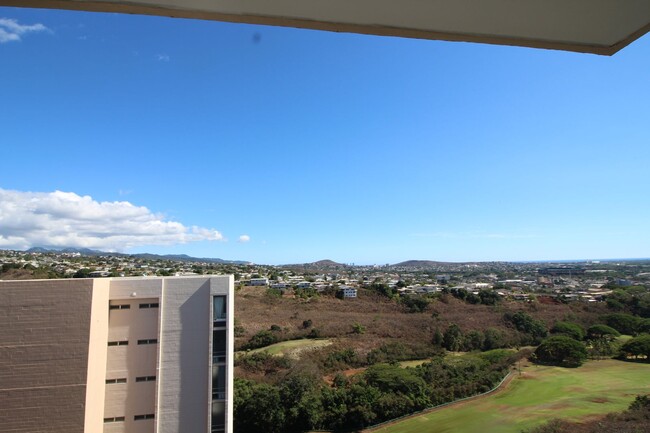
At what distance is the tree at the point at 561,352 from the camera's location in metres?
13.6

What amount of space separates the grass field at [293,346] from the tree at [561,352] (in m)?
8.60

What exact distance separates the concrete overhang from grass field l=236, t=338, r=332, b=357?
570 inches

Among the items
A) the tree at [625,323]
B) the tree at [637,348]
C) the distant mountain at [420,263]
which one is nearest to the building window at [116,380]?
the tree at [637,348]

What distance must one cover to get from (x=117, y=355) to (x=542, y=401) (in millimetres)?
12589

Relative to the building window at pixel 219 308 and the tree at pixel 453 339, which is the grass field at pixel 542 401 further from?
the building window at pixel 219 308

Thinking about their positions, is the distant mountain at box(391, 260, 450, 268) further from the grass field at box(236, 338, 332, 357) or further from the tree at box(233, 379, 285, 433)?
the tree at box(233, 379, 285, 433)

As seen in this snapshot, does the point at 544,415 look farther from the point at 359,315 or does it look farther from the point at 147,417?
the point at 147,417

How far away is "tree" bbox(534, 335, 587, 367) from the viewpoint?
13.6 metres

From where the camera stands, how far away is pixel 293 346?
48.2ft

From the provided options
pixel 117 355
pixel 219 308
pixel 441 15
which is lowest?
pixel 117 355

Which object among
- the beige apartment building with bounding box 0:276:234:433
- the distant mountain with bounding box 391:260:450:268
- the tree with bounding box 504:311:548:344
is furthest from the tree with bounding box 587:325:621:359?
the distant mountain with bounding box 391:260:450:268

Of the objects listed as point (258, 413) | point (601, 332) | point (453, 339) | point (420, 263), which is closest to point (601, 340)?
point (601, 332)

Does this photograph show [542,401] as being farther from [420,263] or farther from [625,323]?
[420,263]

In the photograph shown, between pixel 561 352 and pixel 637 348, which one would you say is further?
pixel 561 352
